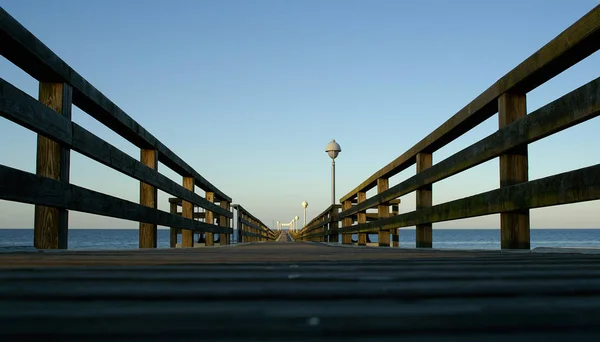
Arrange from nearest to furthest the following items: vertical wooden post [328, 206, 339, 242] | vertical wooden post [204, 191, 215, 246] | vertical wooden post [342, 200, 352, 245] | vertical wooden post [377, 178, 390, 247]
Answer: vertical wooden post [377, 178, 390, 247] < vertical wooden post [204, 191, 215, 246] < vertical wooden post [342, 200, 352, 245] < vertical wooden post [328, 206, 339, 242]

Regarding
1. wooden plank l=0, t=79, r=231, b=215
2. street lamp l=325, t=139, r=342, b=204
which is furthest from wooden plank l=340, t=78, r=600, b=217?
street lamp l=325, t=139, r=342, b=204

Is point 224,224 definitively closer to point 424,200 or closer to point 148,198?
point 148,198

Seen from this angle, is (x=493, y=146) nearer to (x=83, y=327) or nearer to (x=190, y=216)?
(x=83, y=327)

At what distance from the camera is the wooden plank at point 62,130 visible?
9.38 feet

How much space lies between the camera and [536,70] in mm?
3420

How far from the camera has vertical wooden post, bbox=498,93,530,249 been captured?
3721mm

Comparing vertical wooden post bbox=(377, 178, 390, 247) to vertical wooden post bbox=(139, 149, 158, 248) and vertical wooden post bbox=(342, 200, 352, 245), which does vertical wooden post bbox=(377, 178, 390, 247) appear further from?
vertical wooden post bbox=(139, 149, 158, 248)

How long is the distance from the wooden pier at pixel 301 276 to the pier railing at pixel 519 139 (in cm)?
1

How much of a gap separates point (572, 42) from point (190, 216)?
5945 millimetres

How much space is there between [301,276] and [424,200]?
4449mm

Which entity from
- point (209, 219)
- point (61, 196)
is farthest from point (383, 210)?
point (61, 196)

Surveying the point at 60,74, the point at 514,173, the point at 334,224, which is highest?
the point at 60,74

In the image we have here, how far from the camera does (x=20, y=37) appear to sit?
3.06 meters

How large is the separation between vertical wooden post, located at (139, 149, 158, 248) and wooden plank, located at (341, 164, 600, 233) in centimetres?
273
